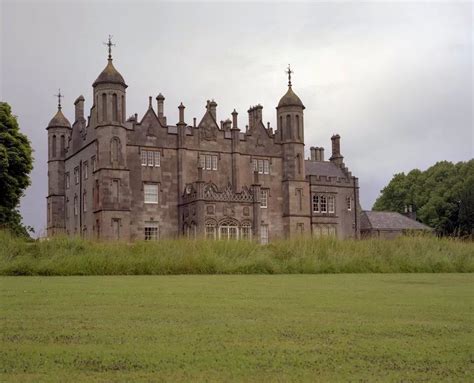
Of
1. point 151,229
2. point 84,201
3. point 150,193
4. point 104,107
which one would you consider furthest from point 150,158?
point 84,201

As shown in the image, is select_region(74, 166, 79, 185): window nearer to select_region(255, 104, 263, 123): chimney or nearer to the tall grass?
select_region(255, 104, 263, 123): chimney

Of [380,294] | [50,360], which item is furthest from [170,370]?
[380,294]

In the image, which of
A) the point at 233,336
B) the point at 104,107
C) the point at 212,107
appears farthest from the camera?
the point at 212,107

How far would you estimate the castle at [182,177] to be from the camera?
4878 cm

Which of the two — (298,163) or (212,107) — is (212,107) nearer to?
(212,107)

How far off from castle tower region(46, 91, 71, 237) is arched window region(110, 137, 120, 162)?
10.5 meters

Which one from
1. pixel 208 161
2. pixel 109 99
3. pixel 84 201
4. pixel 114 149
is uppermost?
pixel 109 99

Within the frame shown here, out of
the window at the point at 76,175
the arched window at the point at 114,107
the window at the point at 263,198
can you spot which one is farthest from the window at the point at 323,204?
the window at the point at 76,175

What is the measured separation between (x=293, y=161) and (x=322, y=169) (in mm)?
8248

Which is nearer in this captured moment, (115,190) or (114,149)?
(115,190)

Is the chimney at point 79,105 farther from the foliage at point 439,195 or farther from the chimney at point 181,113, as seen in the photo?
the foliage at point 439,195

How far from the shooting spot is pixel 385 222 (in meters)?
65.8

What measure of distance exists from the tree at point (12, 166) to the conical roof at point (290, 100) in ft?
75.1

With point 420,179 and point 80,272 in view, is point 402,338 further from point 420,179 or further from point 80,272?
point 420,179
